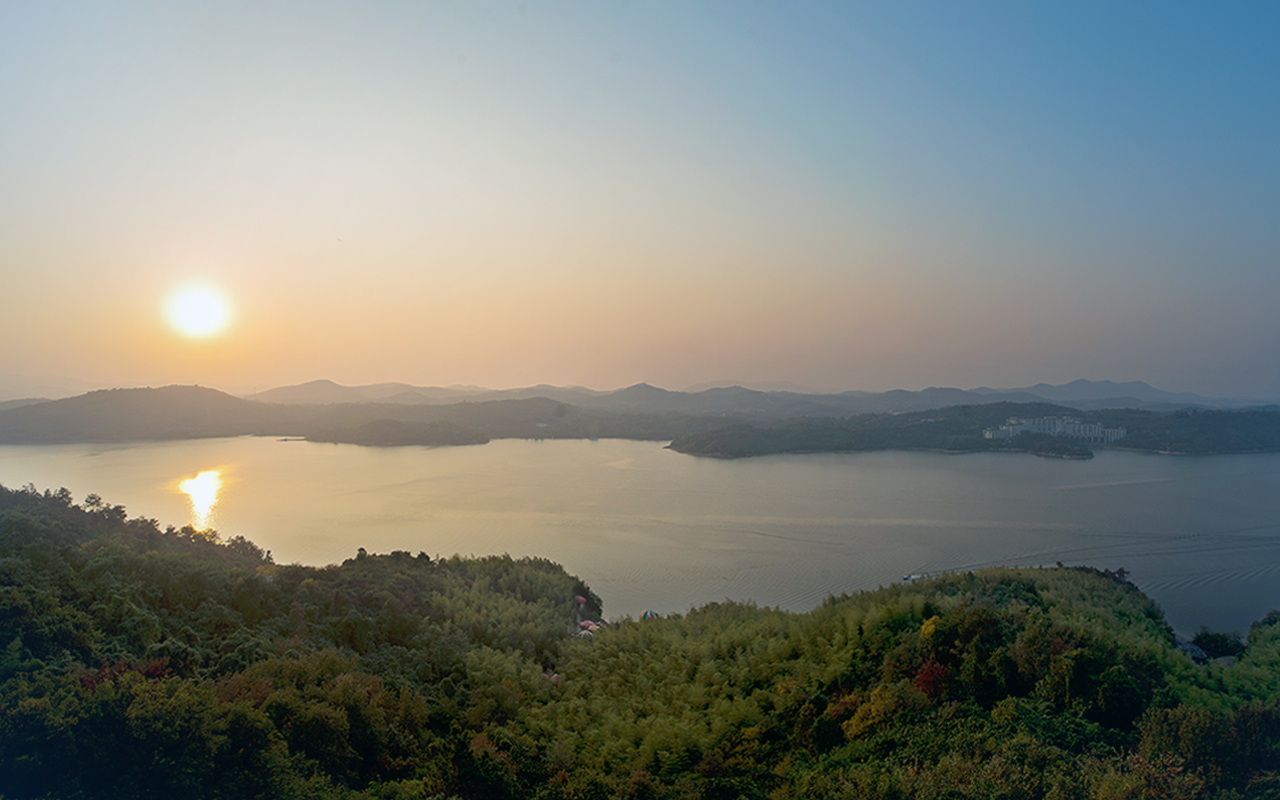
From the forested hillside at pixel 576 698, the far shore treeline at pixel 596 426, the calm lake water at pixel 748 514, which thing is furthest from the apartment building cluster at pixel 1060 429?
the forested hillside at pixel 576 698

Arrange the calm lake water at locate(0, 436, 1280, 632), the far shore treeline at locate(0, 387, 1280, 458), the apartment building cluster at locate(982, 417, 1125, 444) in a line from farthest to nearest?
1. the apartment building cluster at locate(982, 417, 1125, 444)
2. the far shore treeline at locate(0, 387, 1280, 458)
3. the calm lake water at locate(0, 436, 1280, 632)

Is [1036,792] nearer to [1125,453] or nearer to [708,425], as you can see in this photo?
[1125,453]

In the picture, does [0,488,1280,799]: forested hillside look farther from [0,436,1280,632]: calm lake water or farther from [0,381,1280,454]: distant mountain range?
[0,381,1280,454]: distant mountain range

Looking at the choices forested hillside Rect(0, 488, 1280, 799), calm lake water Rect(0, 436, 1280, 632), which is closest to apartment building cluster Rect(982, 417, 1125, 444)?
calm lake water Rect(0, 436, 1280, 632)

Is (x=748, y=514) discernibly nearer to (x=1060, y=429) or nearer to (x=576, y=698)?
(x=576, y=698)

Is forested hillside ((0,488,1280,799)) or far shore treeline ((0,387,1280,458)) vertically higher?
far shore treeline ((0,387,1280,458))

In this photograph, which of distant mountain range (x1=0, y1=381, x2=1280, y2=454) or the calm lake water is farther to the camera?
distant mountain range (x1=0, y1=381, x2=1280, y2=454)
